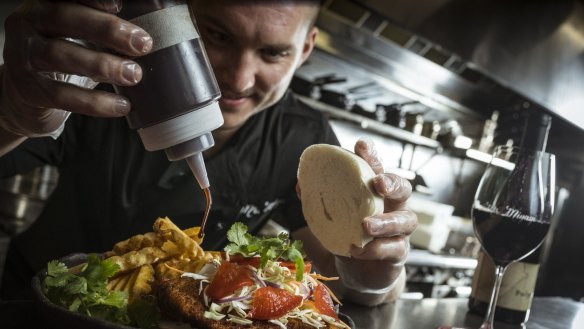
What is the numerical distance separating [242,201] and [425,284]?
348 centimetres

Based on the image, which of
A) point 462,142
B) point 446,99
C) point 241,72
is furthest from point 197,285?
point 462,142

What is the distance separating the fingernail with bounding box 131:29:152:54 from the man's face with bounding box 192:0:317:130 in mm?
824

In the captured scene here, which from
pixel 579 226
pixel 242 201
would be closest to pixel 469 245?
pixel 579 226

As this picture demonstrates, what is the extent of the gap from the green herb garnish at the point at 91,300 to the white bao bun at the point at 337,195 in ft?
1.48

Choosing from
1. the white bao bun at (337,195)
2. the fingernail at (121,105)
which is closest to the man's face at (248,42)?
the white bao bun at (337,195)

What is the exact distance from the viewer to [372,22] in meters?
4.64

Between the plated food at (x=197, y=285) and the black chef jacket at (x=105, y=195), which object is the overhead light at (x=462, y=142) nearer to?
the black chef jacket at (x=105, y=195)

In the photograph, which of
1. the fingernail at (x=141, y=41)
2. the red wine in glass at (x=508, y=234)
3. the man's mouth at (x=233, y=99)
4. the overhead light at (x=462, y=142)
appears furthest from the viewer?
the overhead light at (x=462, y=142)

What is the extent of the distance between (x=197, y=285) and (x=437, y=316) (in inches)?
30.5

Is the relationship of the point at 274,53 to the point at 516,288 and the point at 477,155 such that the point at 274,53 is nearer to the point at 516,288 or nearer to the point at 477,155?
the point at 516,288

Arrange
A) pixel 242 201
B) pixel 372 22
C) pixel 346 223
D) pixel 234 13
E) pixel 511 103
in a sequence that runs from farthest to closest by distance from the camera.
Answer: pixel 511 103
pixel 372 22
pixel 242 201
pixel 234 13
pixel 346 223

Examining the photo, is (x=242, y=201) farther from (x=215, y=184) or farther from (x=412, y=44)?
(x=412, y=44)

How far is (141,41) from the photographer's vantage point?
0.73 metres

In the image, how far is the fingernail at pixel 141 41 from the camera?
727mm
